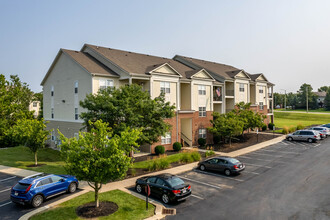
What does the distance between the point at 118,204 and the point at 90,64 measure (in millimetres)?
19840

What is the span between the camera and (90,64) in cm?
2839

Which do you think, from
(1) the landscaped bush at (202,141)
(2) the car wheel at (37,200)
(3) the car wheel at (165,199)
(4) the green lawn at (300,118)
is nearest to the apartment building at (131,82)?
(1) the landscaped bush at (202,141)

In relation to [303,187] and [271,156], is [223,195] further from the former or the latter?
[271,156]

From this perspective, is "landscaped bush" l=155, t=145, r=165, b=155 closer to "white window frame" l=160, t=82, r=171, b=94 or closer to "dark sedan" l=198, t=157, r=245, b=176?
"white window frame" l=160, t=82, r=171, b=94

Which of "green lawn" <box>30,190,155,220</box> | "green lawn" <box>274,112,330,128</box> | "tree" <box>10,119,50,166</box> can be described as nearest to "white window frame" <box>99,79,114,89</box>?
"tree" <box>10,119,50,166</box>

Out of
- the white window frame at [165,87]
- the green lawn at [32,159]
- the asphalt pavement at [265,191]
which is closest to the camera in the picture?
the asphalt pavement at [265,191]

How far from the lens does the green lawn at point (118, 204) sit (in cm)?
1179

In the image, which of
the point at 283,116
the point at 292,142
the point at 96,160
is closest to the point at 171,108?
the point at 96,160

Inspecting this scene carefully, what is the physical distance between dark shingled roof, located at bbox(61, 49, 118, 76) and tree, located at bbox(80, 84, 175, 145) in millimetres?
5670

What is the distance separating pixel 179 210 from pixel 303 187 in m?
9.20

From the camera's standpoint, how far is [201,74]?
34438mm

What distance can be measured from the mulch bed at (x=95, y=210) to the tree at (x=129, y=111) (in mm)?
7346

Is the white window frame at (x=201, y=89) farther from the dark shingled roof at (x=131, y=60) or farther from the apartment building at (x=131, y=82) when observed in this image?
the dark shingled roof at (x=131, y=60)

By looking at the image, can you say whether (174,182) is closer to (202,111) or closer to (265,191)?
(265,191)
